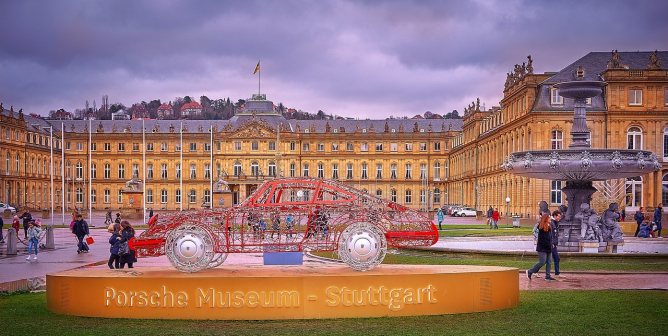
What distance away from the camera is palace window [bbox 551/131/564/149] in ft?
198

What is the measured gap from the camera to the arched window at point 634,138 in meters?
60.3

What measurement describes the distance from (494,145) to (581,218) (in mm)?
54528

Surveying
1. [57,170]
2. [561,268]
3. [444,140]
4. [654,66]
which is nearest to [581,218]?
[561,268]

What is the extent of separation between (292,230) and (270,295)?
60.3 inches

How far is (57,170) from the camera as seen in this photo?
369 ft

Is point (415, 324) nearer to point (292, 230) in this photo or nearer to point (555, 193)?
point (292, 230)

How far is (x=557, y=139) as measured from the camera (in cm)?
6034

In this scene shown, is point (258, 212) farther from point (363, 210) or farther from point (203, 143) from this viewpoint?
point (203, 143)

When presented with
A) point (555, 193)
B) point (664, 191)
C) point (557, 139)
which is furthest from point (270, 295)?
point (664, 191)

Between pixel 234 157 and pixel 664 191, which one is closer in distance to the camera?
pixel 664 191

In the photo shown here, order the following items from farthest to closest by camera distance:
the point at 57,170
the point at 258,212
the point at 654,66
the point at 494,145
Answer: the point at 57,170 < the point at 494,145 < the point at 654,66 < the point at 258,212

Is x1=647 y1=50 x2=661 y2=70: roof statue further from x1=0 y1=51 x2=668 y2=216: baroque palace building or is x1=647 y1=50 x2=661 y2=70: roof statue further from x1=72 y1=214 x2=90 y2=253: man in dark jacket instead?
x1=72 y1=214 x2=90 y2=253: man in dark jacket

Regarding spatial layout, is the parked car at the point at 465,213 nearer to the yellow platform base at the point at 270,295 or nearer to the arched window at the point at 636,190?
the arched window at the point at 636,190

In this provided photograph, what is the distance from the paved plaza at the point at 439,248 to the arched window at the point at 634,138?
32.2 metres
